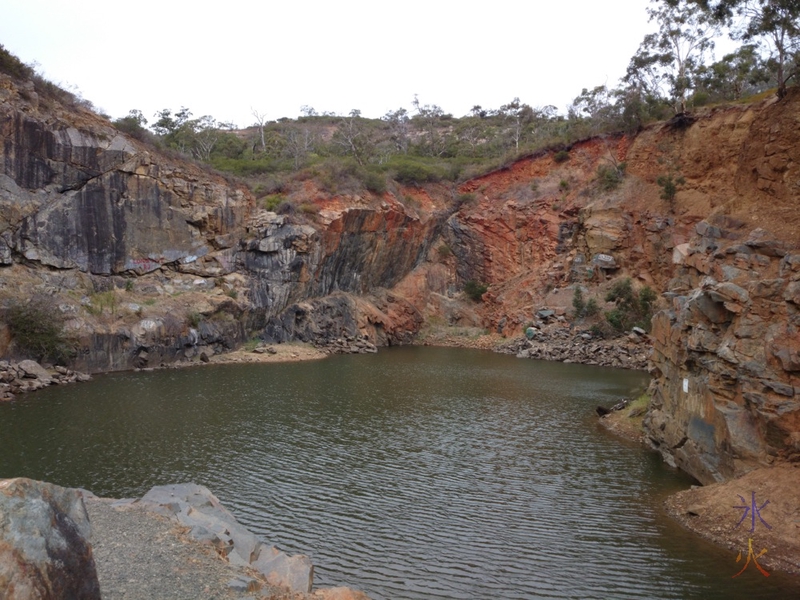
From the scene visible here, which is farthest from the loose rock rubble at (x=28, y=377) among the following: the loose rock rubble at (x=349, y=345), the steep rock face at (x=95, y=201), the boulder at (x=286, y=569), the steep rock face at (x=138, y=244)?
the boulder at (x=286, y=569)

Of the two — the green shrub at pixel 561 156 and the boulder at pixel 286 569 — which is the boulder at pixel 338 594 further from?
the green shrub at pixel 561 156

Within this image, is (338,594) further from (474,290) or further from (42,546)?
(474,290)

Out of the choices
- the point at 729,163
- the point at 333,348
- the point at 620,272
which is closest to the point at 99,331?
the point at 333,348

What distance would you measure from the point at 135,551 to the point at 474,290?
52.6m

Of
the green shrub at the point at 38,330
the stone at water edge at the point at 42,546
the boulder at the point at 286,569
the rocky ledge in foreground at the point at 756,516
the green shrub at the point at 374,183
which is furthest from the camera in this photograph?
the green shrub at the point at 374,183

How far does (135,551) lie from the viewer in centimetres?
938

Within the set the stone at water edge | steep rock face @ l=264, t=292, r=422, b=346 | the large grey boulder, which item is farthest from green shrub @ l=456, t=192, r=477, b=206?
the stone at water edge

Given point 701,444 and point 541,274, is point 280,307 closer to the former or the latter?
point 541,274

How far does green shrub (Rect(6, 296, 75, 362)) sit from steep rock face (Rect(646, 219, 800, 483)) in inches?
1098

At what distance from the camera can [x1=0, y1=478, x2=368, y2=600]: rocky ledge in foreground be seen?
5.59 meters

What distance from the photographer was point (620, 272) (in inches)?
2004

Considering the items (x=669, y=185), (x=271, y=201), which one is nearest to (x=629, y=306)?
(x=669, y=185)

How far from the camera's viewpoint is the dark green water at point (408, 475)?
1183 centimetres

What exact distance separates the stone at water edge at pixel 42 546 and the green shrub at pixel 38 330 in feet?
93.4
